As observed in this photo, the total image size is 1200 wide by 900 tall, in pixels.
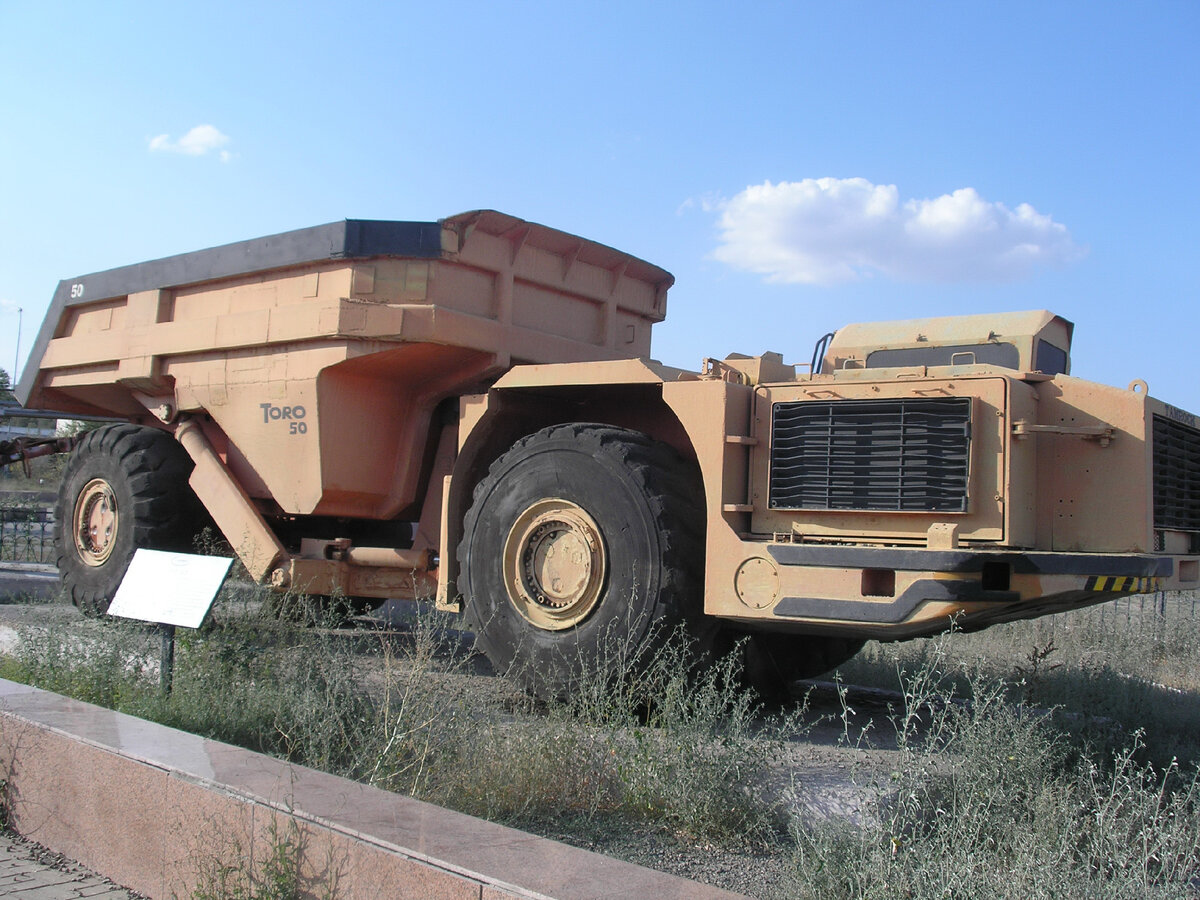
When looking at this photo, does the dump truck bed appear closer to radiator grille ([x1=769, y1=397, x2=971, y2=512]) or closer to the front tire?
the front tire

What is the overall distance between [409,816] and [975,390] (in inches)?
132

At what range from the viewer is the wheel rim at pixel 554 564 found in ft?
19.0

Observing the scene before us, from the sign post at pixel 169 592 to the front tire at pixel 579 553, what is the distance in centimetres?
153

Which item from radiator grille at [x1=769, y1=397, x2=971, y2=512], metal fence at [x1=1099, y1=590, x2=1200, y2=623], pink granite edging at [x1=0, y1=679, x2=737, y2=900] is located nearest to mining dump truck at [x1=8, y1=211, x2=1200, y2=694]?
radiator grille at [x1=769, y1=397, x2=971, y2=512]

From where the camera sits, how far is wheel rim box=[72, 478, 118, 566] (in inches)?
356

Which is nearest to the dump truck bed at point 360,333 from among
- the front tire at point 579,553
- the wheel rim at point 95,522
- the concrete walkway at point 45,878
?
the wheel rim at point 95,522

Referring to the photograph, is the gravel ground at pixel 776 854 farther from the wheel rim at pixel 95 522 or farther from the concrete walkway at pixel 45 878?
the wheel rim at pixel 95 522

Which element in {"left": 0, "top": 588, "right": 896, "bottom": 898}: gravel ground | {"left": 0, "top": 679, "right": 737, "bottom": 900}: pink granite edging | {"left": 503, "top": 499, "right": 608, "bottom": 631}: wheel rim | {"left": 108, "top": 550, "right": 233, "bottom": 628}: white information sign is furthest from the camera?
{"left": 503, "top": 499, "right": 608, "bottom": 631}: wheel rim

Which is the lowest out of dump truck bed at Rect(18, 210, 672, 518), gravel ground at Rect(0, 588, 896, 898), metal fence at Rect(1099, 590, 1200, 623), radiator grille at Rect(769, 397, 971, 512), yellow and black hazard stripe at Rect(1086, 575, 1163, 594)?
gravel ground at Rect(0, 588, 896, 898)

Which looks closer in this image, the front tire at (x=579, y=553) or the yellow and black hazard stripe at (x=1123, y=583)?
the yellow and black hazard stripe at (x=1123, y=583)

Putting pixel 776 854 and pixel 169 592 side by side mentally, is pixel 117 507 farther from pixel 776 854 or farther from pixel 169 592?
pixel 776 854

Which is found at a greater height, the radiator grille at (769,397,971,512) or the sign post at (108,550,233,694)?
the radiator grille at (769,397,971,512)

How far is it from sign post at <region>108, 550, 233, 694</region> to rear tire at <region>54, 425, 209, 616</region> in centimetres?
317

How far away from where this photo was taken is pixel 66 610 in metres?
9.96
